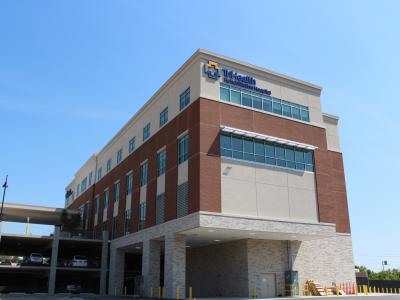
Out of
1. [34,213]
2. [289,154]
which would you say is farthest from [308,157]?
[34,213]

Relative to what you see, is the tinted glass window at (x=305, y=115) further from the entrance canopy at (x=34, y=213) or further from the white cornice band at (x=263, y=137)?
the entrance canopy at (x=34, y=213)

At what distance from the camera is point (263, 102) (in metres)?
38.0

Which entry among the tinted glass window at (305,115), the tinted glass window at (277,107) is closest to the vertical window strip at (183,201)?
the tinted glass window at (277,107)

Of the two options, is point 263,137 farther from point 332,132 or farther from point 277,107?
point 332,132

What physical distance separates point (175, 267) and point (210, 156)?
950 cm

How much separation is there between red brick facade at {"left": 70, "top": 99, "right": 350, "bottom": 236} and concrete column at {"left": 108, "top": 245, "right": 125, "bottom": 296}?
6.40 meters

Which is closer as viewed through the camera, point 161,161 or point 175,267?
point 175,267

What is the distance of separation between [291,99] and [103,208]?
31.8 meters

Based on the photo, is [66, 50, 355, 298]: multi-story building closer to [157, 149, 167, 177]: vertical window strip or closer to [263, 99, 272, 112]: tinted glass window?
[157, 149, 167, 177]: vertical window strip

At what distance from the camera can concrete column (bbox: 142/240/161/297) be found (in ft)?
128

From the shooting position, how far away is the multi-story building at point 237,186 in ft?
111

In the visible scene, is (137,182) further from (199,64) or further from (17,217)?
(17,217)

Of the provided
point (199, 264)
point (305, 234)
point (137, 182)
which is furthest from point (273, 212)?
point (137, 182)

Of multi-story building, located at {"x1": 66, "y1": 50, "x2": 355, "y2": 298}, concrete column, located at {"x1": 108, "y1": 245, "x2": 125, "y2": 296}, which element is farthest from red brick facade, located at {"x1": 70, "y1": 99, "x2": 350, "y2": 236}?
concrete column, located at {"x1": 108, "y1": 245, "x2": 125, "y2": 296}
